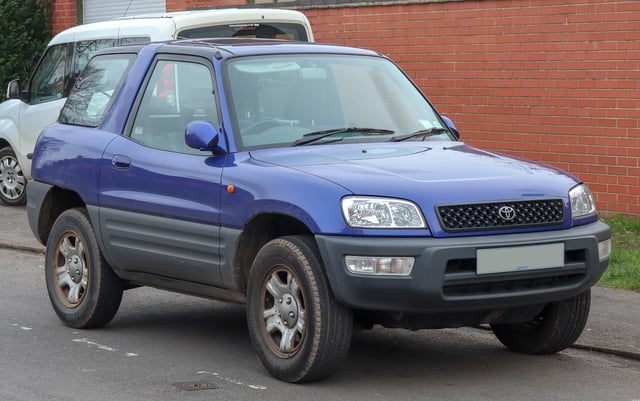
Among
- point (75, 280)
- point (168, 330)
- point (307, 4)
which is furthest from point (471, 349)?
point (307, 4)

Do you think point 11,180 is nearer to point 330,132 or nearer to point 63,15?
point 63,15

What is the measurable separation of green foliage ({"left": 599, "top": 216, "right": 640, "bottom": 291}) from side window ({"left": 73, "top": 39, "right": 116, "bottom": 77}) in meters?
5.76

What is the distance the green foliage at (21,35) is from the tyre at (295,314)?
14.1 m

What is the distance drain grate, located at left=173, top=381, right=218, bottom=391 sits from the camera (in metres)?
6.38

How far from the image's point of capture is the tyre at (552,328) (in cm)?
694

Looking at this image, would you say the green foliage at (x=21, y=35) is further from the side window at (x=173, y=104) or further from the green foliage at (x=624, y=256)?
the side window at (x=173, y=104)

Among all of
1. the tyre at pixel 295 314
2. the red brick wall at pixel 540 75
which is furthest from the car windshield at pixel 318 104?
the red brick wall at pixel 540 75

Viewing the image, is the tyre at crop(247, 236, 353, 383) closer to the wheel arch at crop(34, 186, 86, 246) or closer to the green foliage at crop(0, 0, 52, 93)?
the wheel arch at crop(34, 186, 86, 246)

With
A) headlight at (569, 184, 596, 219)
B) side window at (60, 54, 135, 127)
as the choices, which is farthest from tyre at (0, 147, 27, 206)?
headlight at (569, 184, 596, 219)

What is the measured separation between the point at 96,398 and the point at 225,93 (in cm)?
195

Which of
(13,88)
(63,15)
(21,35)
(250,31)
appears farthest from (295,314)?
(63,15)

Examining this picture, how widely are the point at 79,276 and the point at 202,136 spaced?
5.80 ft

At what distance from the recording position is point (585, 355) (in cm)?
736

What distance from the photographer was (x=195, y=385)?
254 inches
